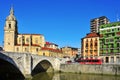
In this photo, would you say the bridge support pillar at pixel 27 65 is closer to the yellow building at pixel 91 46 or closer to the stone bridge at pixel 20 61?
the stone bridge at pixel 20 61

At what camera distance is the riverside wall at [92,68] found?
77738 mm

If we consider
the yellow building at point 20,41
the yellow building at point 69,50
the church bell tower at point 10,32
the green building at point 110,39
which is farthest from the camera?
the yellow building at point 69,50

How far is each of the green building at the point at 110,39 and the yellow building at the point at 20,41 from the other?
1104 inches

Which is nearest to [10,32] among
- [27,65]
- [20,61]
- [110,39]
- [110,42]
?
[110,39]

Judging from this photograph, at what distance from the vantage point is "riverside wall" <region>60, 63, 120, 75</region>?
7774cm

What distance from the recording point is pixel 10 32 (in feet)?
372

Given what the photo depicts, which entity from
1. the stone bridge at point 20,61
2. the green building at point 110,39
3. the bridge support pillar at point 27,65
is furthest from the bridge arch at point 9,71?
the green building at point 110,39

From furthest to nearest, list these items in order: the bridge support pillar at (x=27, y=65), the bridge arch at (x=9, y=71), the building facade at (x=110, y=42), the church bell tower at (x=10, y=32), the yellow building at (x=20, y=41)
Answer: the yellow building at (x=20, y=41) < the church bell tower at (x=10, y=32) < the building facade at (x=110, y=42) < the bridge support pillar at (x=27, y=65) < the bridge arch at (x=9, y=71)

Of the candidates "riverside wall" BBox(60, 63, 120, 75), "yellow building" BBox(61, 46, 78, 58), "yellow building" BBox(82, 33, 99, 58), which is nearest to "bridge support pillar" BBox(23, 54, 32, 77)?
"riverside wall" BBox(60, 63, 120, 75)

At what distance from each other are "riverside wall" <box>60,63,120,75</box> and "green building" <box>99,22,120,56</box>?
1594 cm

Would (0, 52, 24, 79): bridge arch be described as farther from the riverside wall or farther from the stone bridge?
the riverside wall

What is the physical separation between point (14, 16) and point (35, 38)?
16.9m

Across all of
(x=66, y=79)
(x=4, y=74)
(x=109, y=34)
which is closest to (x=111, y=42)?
(x=109, y=34)

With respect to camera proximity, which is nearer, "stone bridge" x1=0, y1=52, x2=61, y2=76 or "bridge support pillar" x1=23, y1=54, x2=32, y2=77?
"stone bridge" x1=0, y1=52, x2=61, y2=76
